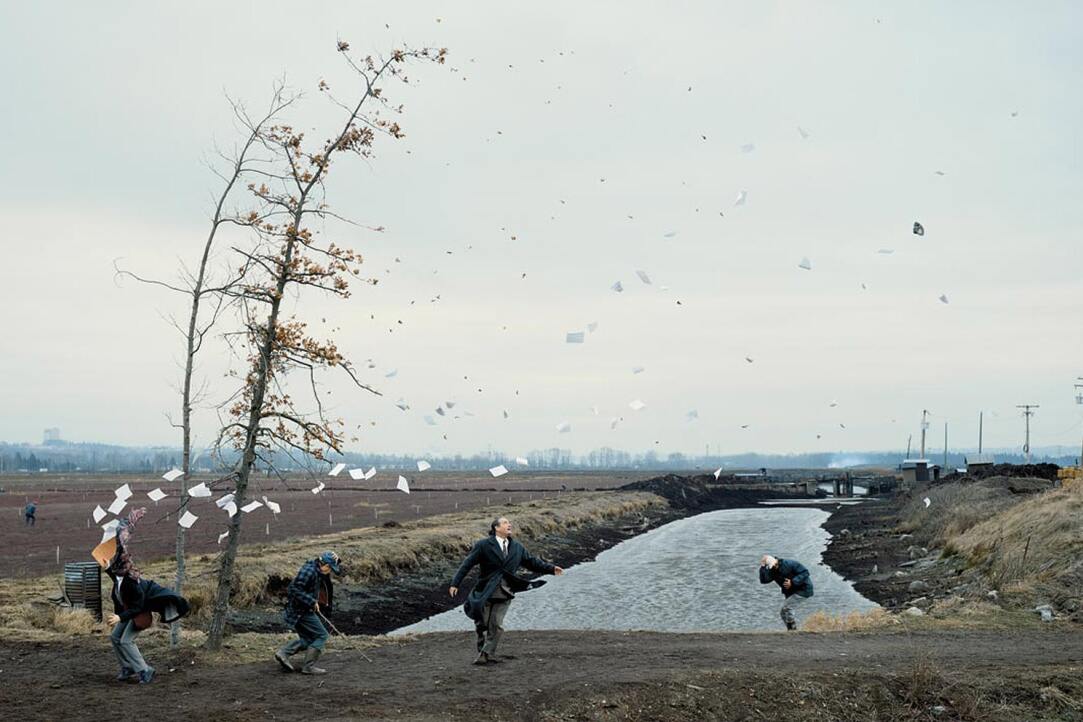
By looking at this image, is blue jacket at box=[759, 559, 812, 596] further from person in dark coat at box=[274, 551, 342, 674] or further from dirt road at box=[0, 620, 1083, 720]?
person in dark coat at box=[274, 551, 342, 674]

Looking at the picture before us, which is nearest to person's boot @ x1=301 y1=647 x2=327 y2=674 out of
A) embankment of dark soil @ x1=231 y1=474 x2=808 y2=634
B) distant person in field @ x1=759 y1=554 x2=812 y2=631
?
distant person in field @ x1=759 y1=554 x2=812 y2=631

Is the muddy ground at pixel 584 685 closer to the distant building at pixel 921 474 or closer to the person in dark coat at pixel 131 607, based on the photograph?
the person in dark coat at pixel 131 607

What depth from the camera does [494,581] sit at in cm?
1516

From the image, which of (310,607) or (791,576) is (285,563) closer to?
(791,576)

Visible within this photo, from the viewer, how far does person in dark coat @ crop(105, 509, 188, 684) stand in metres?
14.1

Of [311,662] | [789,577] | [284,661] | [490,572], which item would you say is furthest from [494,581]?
[789,577]

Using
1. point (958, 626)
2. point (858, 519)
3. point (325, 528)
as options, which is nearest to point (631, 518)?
point (858, 519)

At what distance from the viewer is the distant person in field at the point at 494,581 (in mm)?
15211

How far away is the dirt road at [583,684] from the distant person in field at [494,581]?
0.56 metres

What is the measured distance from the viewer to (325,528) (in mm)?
54375

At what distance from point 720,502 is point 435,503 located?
37.1 m

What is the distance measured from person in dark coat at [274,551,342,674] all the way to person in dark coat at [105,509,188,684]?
5.08 ft

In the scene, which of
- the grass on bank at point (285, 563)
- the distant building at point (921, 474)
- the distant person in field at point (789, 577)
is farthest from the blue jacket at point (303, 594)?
the distant building at point (921, 474)

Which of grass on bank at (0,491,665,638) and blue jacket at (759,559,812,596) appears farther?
grass on bank at (0,491,665,638)
